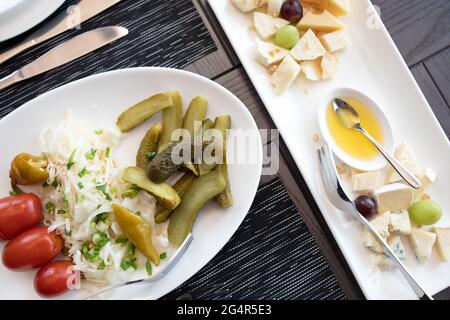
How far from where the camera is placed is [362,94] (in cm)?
181

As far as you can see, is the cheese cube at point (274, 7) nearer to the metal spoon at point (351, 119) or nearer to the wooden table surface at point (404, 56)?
the wooden table surface at point (404, 56)

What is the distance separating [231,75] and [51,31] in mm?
648

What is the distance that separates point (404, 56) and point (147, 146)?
100 cm

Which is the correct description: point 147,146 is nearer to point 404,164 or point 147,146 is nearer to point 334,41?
point 334,41

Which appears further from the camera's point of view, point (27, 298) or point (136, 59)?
point (136, 59)

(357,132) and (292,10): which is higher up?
(292,10)

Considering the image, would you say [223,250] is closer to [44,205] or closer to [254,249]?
[254,249]

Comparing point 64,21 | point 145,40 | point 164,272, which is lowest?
point 164,272

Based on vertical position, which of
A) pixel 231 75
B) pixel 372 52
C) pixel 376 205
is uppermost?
pixel 231 75

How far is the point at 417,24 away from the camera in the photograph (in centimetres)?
191

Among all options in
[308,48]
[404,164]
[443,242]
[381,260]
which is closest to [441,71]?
[404,164]

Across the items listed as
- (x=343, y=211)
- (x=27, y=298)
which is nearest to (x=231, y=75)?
(x=343, y=211)
